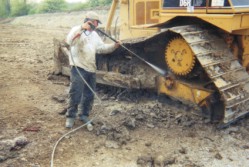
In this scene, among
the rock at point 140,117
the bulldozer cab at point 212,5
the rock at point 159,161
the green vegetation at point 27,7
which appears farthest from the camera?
the green vegetation at point 27,7

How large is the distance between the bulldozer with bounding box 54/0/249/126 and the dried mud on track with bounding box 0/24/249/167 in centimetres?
31

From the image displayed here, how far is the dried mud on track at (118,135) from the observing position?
4586mm

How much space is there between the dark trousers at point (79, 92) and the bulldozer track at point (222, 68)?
1.53 meters

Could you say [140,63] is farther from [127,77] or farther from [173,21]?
[173,21]

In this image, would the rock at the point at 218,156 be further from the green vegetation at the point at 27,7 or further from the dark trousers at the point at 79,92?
the green vegetation at the point at 27,7

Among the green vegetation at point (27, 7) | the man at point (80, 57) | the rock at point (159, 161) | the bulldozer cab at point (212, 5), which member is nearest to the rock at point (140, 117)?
the man at point (80, 57)

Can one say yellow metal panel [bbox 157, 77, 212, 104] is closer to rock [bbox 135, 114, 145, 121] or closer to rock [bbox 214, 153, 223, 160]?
rock [bbox 135, 114, 145, 121]

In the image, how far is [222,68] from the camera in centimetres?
Result: 513

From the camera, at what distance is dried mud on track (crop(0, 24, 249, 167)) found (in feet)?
15.0

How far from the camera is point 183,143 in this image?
5.09 metres

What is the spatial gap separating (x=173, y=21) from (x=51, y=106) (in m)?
2.58

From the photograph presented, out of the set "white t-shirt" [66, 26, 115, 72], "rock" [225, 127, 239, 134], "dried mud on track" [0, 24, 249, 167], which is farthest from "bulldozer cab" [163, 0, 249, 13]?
"rock" [225, 127, 239, 134]

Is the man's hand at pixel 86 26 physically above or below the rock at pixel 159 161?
above

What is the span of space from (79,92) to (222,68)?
2.16m
